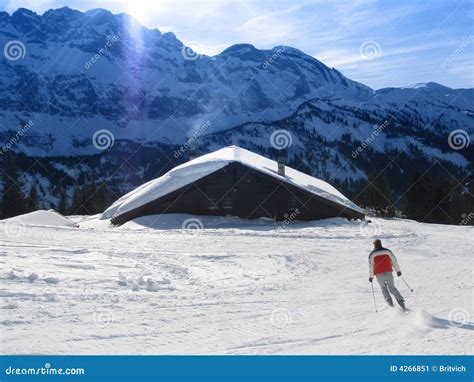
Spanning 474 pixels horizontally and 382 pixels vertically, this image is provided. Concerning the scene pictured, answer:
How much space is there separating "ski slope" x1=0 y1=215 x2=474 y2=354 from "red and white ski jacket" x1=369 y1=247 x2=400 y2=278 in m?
Answer: 0.78

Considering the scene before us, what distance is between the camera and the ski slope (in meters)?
7.94

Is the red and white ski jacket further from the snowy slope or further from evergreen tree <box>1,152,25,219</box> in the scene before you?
evergreen tree <box>1,152,25,219</box>

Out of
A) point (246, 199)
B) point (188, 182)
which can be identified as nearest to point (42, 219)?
point (188, 182)

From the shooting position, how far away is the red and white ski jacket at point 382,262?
10.5 m

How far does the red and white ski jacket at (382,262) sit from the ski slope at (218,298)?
0.78m

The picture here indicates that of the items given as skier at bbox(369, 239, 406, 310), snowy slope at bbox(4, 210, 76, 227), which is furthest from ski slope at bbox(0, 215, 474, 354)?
snowy slope at bbox(4, 210, 76, 227)

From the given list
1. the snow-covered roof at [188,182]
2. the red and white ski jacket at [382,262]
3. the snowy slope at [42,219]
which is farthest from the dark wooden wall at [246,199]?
the red and white ski jacket at [382,262]

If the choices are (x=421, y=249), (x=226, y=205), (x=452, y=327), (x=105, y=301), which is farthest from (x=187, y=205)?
(x=452, y=327)

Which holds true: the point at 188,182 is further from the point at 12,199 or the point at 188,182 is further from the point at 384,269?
the point at 12,199

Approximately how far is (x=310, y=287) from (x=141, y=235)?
422 inches
